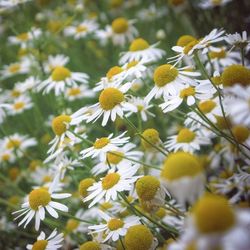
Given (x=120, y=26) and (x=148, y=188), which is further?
(x=120, y=26)

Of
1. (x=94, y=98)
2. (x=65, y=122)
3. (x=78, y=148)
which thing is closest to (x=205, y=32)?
(x=94, y=98)

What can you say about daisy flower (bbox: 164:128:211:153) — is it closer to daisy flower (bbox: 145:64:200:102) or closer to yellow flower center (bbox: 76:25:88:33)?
daisy flower (bbox: 145:64:200:102)

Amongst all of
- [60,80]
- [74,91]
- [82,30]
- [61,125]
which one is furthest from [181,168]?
[82,30]

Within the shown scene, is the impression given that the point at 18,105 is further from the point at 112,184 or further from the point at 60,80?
the point at 112,184

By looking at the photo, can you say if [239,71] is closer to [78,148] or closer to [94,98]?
[78,148]

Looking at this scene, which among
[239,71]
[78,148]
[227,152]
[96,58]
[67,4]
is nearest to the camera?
[239,71]

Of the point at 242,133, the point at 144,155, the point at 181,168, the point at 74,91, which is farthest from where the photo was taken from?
the point at 74,91

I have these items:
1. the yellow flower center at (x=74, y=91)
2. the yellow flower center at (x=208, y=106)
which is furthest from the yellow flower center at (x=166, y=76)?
the yellow flower center at (x=74, y=91)

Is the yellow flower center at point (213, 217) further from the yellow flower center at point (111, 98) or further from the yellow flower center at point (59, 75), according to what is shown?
the yellow flower center at point (59, 75)
